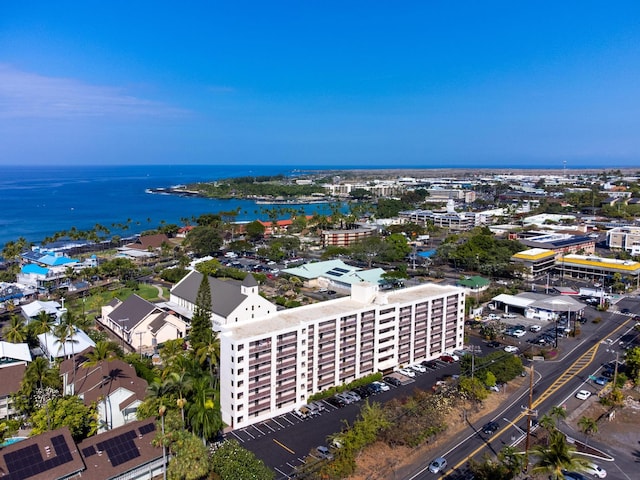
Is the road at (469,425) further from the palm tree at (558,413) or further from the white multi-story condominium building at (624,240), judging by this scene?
the white multi-story condominium building at (624,240)

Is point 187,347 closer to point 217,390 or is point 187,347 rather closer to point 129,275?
point 217,390

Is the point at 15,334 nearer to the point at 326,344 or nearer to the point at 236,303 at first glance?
the point at 236,303

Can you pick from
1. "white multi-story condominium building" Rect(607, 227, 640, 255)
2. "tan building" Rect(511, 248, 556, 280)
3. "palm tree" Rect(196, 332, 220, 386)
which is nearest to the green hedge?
"palm tree" Rect(196, 332, 220, 386)

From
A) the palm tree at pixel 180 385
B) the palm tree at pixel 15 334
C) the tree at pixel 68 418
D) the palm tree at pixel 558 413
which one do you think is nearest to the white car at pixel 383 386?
the palm tree at pixel 558 413

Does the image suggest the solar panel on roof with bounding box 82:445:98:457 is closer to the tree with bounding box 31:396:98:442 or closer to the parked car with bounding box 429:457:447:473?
the tree with bounding box 31:396:98:442

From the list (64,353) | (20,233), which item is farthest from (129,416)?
(20,233)
